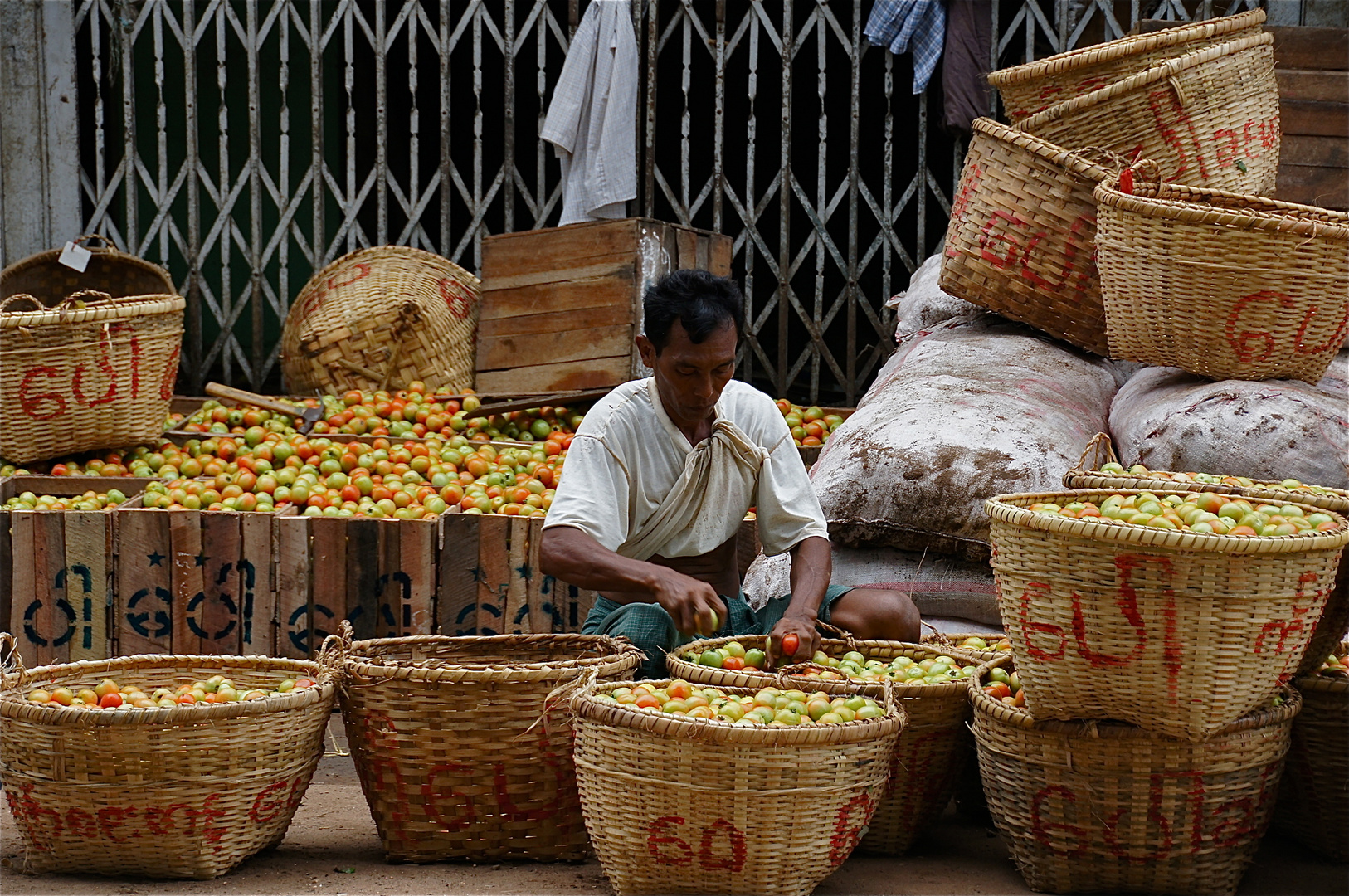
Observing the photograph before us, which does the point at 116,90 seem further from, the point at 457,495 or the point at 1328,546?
the point at 1328,546

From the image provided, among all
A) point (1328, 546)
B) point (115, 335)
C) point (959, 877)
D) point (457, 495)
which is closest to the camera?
point (1328, 546)

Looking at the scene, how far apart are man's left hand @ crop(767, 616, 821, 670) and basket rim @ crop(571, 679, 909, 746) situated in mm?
463

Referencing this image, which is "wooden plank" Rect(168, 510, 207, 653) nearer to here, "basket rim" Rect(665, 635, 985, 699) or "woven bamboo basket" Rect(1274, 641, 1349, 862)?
"basket rim" Rect(665, 635, 985, 699)

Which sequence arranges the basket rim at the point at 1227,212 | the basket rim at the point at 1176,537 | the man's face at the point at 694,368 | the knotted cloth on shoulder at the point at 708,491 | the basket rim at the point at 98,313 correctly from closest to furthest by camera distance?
the basket rim at the point at 1176,537
the man's face at the point at 694,368
the knotted cloth on shoulder at the point at 708,491
the basket rim at the point at 1227,212
the basket rim at the point at 98,313

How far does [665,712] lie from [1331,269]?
7.39ft

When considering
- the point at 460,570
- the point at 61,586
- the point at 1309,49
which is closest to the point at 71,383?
the point at 61,586

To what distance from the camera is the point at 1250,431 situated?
3428 millimetres

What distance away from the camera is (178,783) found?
2.68m

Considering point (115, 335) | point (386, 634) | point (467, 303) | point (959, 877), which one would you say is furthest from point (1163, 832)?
point (467, 303)

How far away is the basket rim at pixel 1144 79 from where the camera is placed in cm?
408

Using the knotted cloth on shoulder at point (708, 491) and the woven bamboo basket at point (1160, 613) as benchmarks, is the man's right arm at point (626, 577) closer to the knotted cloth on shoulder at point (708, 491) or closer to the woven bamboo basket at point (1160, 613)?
the knotted cloth on shoulder at point (708, 491)

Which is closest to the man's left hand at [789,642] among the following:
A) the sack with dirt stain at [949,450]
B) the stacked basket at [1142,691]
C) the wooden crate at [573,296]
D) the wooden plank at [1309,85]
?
the stacked basket at [1142,691]

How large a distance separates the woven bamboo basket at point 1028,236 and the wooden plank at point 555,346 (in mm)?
1654

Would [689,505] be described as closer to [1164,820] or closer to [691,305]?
[691,305]
